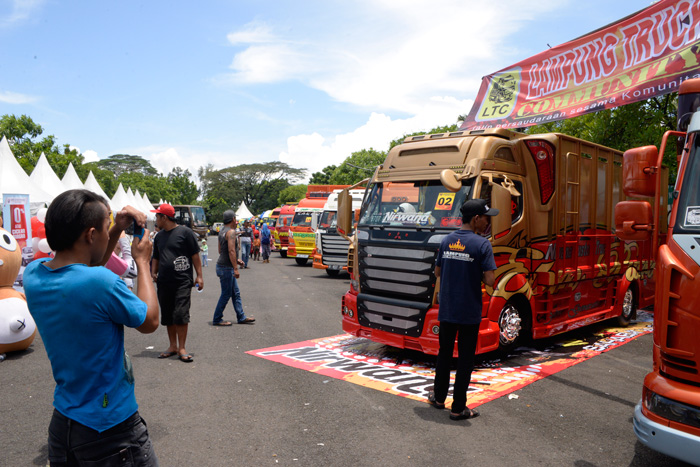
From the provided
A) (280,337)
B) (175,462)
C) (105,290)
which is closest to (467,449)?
(175,462)

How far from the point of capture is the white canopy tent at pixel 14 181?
14.8 meters

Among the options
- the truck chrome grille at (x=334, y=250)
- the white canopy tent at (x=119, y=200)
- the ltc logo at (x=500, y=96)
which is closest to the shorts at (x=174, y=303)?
the ltc logo at (x=500, y=96)

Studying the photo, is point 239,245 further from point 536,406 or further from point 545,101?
point 536,406

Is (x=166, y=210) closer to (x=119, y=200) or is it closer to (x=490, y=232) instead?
(x=490, y=232)

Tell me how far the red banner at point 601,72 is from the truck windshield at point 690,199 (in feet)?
15.7

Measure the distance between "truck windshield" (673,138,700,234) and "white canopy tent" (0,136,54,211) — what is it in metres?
15.6

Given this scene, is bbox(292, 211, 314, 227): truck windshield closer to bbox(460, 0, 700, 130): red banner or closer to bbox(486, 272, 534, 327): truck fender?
bbox(460, 0, 700, 130): red banner

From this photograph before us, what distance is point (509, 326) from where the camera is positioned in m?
6.71

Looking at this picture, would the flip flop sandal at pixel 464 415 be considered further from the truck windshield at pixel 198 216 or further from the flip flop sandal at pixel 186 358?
the truck windshield at pixel 198 216

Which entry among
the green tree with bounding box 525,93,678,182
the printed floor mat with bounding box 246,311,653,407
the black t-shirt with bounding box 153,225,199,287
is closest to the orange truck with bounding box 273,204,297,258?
the green tree with bounding box 525,93,678,182

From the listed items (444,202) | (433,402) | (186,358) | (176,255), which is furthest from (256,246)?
(433,402)

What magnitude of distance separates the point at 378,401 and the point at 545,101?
8.11 meters

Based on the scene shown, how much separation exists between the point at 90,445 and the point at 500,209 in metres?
5.13

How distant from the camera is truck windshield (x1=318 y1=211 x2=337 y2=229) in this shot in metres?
18.2
